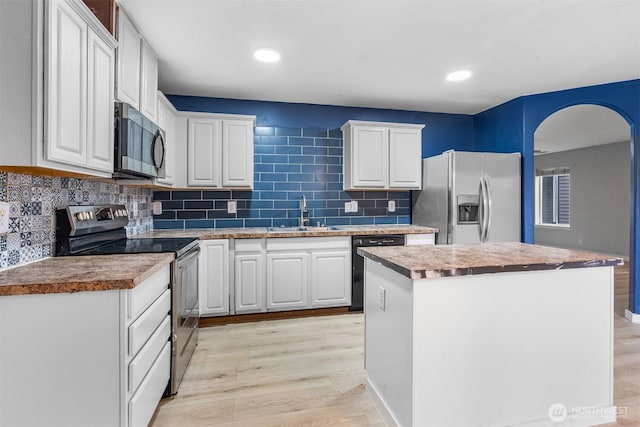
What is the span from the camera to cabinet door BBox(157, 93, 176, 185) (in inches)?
106

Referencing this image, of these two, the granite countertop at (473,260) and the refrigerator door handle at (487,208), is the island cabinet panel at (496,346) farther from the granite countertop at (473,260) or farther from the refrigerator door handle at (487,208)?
the refrigerator door handle at (487,208)

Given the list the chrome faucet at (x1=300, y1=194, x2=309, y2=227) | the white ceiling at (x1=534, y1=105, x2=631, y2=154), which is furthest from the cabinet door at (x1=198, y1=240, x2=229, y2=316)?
the white ceiling at (x1=534, y1=105, x2=631, y2=154)

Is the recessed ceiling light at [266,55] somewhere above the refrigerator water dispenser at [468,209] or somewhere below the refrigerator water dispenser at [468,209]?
above

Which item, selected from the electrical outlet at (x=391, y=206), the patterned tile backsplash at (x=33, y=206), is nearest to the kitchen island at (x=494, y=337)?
the patterned tile backsplash at (x=33, y=206)

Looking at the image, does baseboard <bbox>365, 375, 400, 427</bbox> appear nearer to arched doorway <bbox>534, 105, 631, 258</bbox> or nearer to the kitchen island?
the kitchen island

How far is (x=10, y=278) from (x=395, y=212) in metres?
3.57

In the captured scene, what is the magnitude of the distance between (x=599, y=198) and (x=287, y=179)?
7017 millimetres

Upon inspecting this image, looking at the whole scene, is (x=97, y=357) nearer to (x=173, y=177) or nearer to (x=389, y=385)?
(x=389, y=385)

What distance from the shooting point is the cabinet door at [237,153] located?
324 centimetres

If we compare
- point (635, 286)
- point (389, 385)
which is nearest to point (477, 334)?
point (389, 385)

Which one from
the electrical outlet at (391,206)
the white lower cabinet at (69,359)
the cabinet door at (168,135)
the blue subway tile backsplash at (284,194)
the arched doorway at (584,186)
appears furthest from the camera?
the arched doorway at (584,186)

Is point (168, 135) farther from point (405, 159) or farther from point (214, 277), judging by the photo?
point (405, 159)

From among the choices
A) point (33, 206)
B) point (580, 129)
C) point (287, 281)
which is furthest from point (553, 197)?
point (33, 206)

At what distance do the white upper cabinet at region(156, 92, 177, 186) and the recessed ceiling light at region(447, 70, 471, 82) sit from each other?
2609 mm
